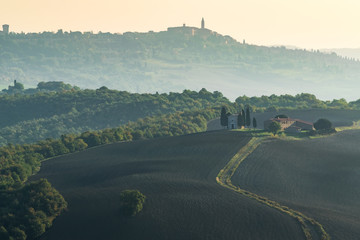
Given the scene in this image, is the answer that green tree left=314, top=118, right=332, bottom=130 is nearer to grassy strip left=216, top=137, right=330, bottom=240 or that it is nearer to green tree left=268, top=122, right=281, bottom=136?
green tree left=268, top=122, right=281, bottom=136

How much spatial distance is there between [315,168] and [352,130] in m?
64.7

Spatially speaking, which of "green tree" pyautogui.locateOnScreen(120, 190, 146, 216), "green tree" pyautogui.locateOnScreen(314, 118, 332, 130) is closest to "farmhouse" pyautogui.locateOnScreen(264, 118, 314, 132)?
"green tree" pyautogui.locateOnScreen(314, 118, 332, 130)

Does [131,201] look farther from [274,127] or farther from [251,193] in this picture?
[274,127]

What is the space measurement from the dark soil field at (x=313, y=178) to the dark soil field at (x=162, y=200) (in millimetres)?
6535

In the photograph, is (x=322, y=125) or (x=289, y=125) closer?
(x=289, y=125)

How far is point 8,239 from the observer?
89438 millimetres

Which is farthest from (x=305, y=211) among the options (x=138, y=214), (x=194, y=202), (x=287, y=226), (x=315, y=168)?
(x=315, y=168)

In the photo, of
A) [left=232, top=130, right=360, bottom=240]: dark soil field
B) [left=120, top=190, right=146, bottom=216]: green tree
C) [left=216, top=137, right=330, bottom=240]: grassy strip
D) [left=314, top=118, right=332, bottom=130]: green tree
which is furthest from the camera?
[left=314, top=118, right=332, bottom=130]: green tree

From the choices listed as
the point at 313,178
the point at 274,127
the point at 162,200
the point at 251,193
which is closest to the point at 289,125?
the point at 274,127

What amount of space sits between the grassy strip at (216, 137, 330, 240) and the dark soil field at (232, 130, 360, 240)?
4.48 ft

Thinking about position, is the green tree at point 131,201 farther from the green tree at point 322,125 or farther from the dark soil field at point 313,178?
A: the green tree at point 322,125

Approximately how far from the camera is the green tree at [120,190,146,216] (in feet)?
312

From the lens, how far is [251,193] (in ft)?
348

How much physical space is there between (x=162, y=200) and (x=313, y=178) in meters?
39.8
